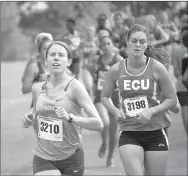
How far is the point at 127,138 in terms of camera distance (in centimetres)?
561

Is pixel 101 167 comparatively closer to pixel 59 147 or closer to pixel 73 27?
pixel 59 147

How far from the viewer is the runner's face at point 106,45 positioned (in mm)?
8922

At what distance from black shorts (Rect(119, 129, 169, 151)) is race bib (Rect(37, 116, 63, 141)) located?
0.70 meters

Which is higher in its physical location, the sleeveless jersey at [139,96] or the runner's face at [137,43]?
the runner's face at [137,43]

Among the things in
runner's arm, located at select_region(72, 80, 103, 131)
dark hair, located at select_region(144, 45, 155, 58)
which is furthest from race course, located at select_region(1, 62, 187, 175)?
runner's arm, located at select_region(72, 80, 103, 131)

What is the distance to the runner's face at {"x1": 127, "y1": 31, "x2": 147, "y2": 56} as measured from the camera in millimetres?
5613

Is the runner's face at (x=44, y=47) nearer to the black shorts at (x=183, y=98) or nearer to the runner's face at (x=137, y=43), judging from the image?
the runner's face at (x=137, y=43)

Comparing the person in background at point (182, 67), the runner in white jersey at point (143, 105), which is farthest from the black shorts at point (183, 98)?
the runner in white jersey at point (143, 105)


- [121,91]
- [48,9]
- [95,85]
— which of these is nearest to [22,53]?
[48,9]

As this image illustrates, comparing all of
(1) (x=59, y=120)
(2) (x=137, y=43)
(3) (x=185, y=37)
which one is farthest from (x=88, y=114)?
(3) (x=185, y=37)

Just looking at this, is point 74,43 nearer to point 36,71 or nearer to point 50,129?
point 36,71

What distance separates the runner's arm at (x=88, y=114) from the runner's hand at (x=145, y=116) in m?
0.54

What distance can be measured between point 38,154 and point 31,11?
44651mm

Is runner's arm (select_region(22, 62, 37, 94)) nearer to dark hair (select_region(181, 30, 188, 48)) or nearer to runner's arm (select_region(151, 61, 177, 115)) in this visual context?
dark hair (select_region(181, 30, 188, 48))
